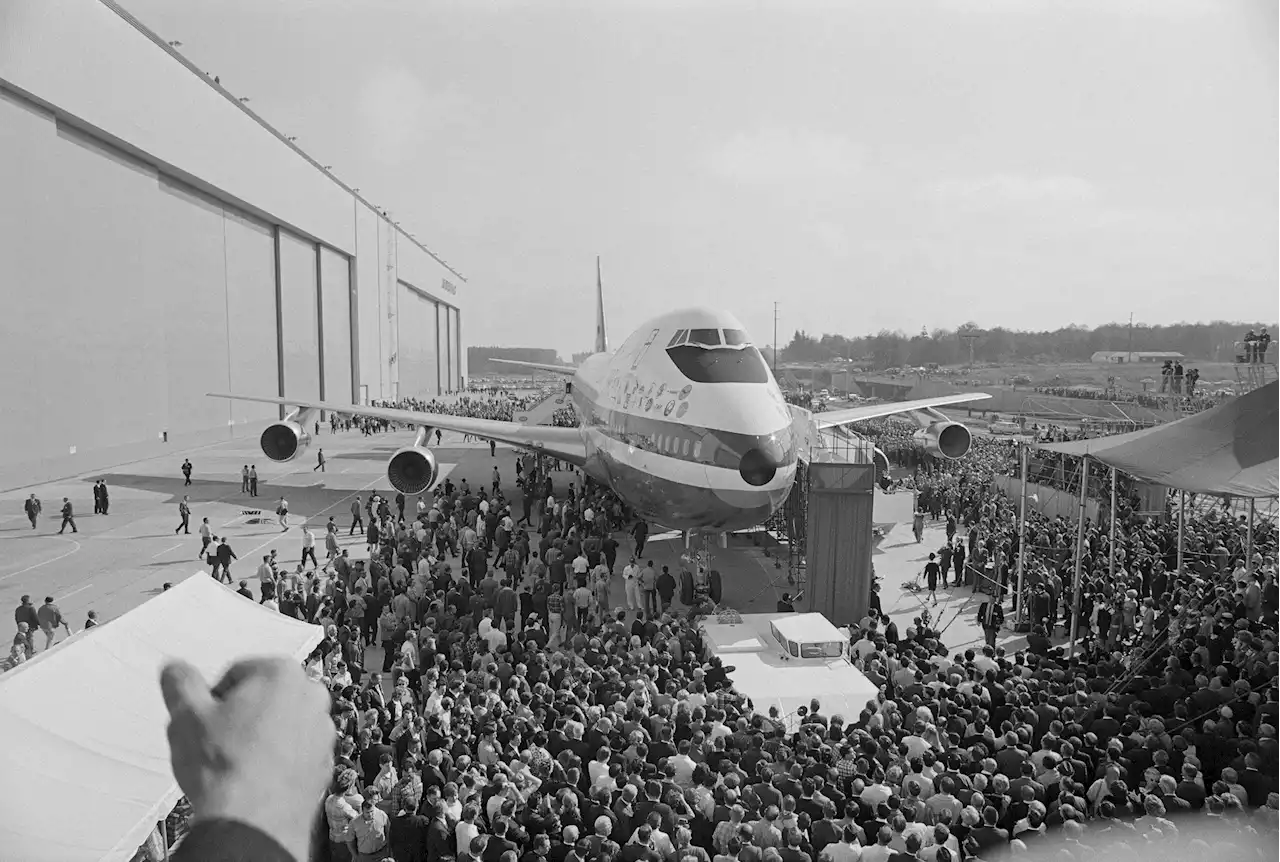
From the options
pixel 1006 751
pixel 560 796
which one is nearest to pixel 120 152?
pixel 560 796

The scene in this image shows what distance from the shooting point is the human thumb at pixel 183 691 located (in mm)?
1899

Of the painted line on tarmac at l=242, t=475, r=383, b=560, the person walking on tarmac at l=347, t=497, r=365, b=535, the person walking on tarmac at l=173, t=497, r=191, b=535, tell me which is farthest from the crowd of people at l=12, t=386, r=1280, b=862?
the person walking on tarmac at l=173, t=497, r=191, b=535

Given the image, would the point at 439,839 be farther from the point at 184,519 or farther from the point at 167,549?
the point at 184,519

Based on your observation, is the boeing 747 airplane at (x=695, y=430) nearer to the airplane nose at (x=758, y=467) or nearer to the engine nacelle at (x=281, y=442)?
the airplane nose at (x=758, y=467)

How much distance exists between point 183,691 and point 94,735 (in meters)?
3.98

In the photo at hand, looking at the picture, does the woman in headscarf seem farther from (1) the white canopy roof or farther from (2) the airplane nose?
(2) the airplane nose

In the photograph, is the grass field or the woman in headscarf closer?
the woman in headscarf

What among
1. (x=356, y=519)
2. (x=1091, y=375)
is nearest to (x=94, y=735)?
(x=356, y=519)

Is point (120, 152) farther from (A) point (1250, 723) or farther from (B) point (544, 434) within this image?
(A) point (1250, 723)

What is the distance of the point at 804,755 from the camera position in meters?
8.57

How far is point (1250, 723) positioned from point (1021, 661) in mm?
2737

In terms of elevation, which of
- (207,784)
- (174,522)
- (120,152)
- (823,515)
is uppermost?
(120,152)

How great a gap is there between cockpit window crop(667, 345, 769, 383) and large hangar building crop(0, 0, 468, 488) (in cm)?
1888

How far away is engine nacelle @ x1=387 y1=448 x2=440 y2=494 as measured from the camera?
23.1 meters
